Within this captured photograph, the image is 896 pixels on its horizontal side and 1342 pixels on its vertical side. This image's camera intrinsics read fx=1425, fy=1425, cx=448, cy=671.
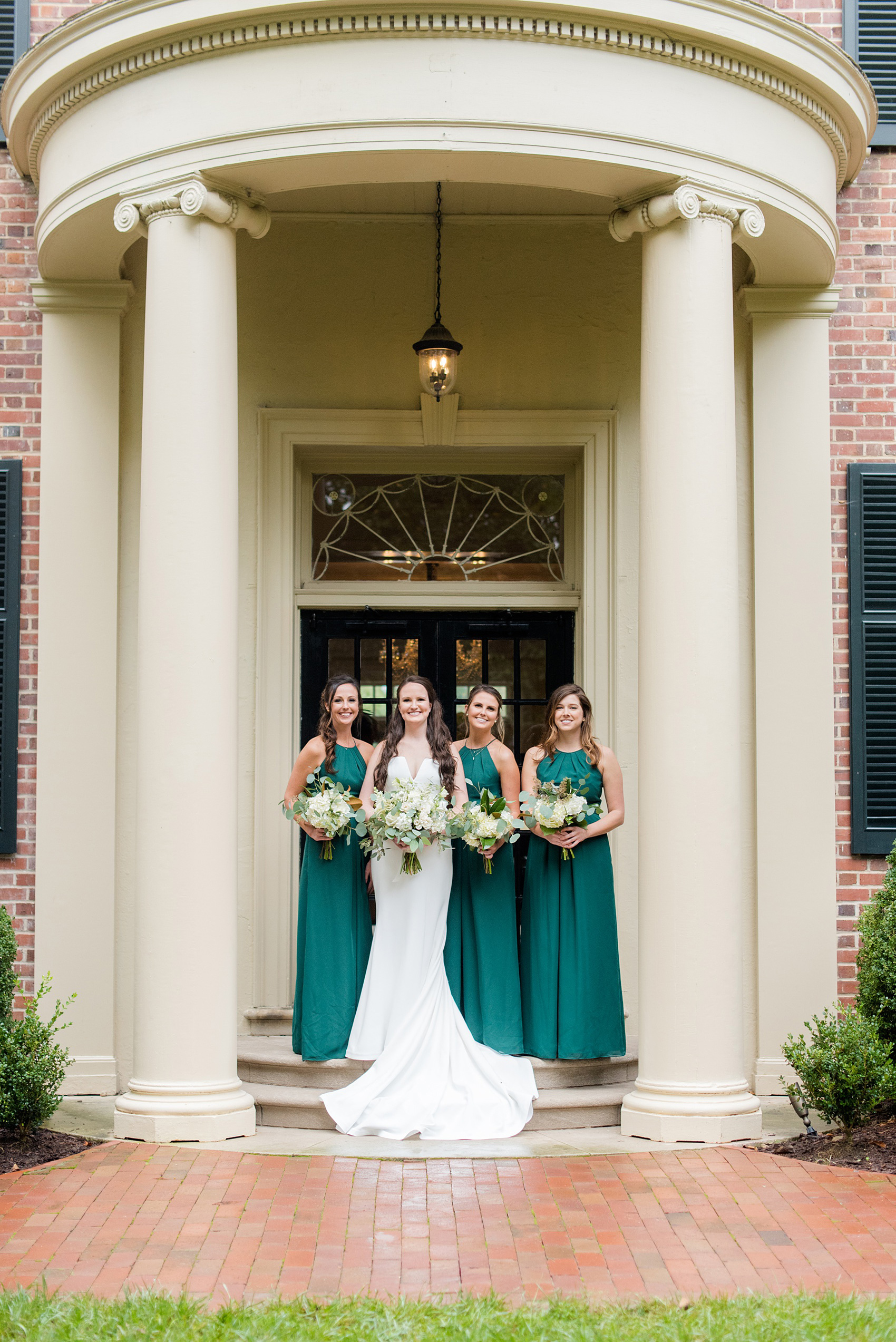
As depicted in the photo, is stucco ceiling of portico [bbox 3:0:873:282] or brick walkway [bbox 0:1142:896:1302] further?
stucco ceiling of portico [bbox 3:0:873:282]

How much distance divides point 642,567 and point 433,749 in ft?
4.71

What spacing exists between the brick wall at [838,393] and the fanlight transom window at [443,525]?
69.6 inches

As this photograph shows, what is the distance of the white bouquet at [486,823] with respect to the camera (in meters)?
7.14

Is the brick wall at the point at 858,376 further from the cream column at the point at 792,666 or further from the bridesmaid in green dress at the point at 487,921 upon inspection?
the bridesmaid in green dress at the point at 487,921

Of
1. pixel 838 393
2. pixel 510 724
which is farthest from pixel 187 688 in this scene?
pixel 838 393

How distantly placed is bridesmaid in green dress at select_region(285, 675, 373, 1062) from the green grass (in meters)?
2.89

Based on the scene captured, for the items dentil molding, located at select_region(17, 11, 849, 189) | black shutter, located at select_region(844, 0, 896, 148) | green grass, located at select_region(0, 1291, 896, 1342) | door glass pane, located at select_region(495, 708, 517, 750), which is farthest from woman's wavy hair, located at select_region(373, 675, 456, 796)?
black shutter, located at select_region(844, 0, 896, 148)

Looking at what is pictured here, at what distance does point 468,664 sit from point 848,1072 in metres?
3.65

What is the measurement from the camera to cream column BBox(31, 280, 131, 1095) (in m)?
7.93

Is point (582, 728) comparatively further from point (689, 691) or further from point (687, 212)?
point (687, 212)

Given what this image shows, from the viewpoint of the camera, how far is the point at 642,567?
6.95 m

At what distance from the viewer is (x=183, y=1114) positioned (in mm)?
6535

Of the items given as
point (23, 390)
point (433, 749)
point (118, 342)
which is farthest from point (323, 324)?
point (433, 749)

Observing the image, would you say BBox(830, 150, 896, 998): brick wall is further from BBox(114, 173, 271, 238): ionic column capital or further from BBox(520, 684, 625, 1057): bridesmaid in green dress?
BBox(114, 173, 271, 238): ionic column capital
